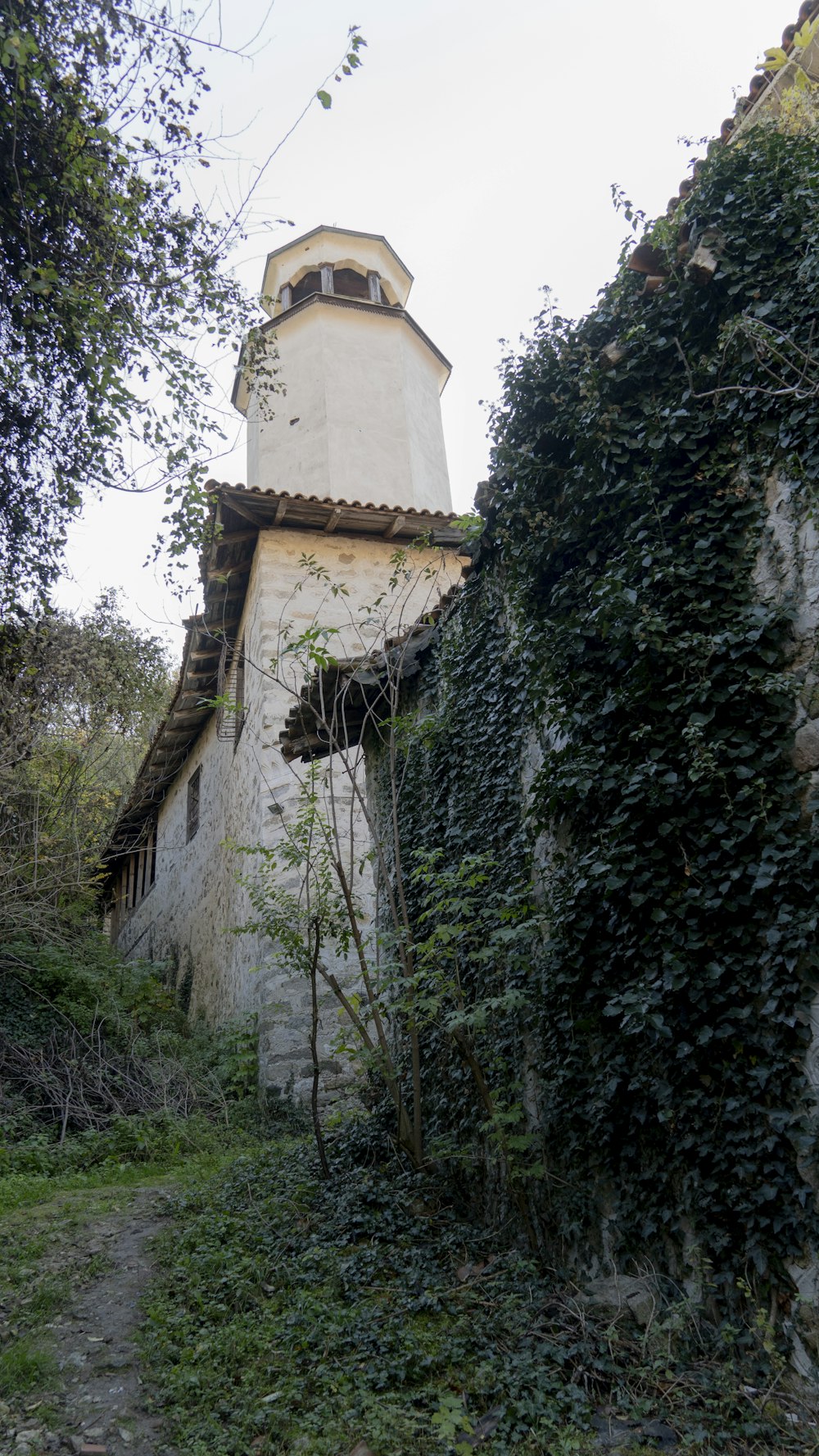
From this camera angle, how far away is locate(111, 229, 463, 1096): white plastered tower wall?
29.5ft

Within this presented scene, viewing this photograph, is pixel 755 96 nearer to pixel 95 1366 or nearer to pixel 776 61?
pixel 776 61

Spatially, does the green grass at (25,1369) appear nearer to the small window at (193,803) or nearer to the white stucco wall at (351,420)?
the small window at (193,803)

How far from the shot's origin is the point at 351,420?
12.9 metres

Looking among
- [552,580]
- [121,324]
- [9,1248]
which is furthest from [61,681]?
[552,580]

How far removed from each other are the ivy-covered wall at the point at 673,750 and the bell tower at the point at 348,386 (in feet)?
26.2

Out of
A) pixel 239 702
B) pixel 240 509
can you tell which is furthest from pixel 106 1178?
pixel 240 509

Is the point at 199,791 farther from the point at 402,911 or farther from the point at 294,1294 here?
the point at 294,1294

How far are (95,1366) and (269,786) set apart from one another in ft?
19.1

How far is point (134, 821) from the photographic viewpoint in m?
17.9

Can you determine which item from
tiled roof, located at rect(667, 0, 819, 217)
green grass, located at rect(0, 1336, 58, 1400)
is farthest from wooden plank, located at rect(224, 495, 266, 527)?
green grass, located at rect(0, 1336, 58, 1400)

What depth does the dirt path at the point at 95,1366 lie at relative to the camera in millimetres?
3109

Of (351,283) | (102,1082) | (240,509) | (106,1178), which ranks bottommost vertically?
(106,1178)

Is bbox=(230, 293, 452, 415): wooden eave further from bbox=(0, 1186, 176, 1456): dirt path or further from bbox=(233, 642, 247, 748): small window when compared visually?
bbox=(0, 1186, 176, 1456): dirt path

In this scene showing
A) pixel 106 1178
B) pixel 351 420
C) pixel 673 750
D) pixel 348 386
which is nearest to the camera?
pixel 673 750
